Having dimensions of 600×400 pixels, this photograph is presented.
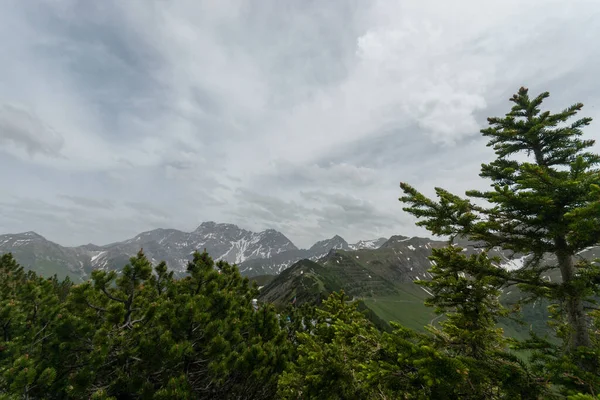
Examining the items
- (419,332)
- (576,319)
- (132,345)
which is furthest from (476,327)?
(132,345)

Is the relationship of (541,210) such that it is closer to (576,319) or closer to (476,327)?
(576,319)

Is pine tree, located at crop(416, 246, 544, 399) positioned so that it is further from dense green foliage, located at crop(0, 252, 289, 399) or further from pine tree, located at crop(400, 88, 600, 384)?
dense green foliage, located at crop(0, 252, 289, 399)

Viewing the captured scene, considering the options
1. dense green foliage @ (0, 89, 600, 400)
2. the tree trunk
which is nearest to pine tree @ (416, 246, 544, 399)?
dense green foliage @ (0, 89, 600, 400)

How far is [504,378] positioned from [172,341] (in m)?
9.64

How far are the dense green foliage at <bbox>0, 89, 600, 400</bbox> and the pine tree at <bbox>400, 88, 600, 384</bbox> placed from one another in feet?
0.13

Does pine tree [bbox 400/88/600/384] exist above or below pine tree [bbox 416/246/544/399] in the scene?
above

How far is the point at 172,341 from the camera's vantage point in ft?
29.4

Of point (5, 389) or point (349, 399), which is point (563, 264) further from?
point (5, 389)

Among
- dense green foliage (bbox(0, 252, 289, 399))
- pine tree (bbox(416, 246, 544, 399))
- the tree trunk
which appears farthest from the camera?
dense green foliage (bbox(0, 252, 289, 399))

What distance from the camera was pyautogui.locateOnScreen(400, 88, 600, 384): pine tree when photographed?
6.50 m

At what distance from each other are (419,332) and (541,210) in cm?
478

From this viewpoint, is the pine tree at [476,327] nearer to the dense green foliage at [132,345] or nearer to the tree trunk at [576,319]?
the tree trunk at [576,319]

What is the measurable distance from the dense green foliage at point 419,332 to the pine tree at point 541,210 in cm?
4

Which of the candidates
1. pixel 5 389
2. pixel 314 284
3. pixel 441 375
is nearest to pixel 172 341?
pixel 5 389
